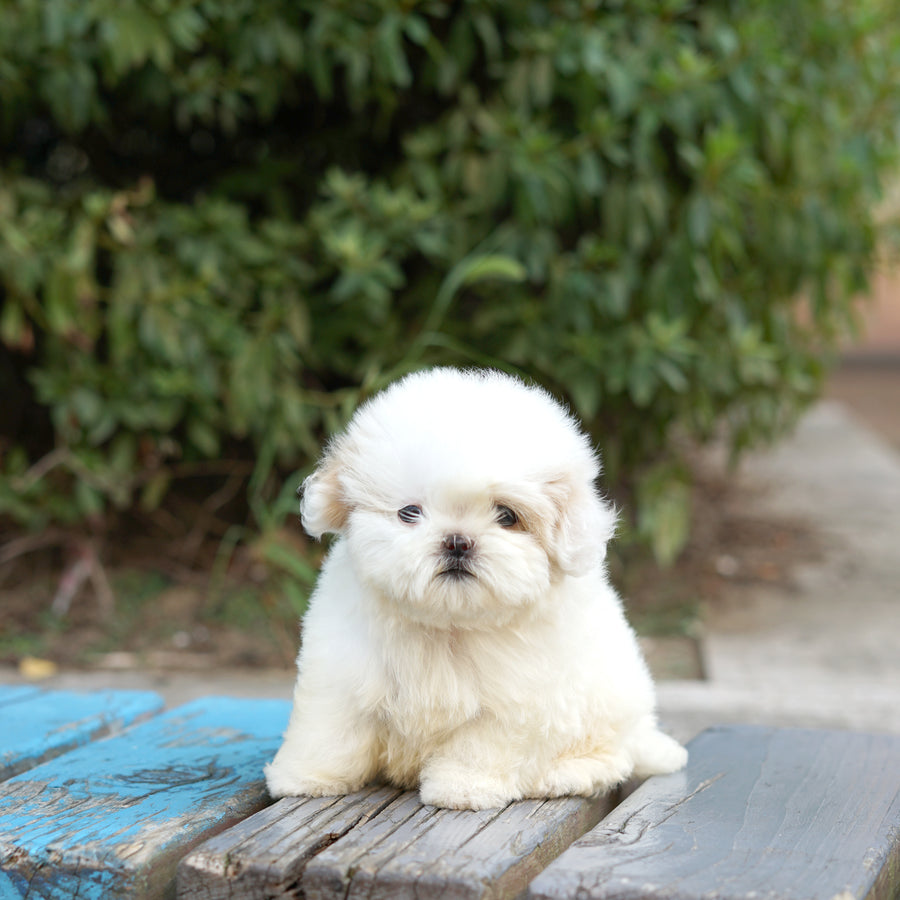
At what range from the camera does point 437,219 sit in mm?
4160

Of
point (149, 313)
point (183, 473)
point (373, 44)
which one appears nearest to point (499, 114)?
point (373, 44)

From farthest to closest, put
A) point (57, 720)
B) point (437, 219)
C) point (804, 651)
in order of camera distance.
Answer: point (804, 651) < point (437, 219) < point (57, 720)

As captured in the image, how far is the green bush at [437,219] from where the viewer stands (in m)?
3.96

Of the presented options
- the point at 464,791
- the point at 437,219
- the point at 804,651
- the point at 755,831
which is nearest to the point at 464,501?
the point at 464,791

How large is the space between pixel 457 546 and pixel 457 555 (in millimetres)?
13

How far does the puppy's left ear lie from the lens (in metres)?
1.66

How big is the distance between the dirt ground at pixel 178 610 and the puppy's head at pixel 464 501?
241cm

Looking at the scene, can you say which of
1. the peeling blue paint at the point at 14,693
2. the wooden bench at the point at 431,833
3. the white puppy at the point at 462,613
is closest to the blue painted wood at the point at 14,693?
the peeling blue paint at the point at 14,693

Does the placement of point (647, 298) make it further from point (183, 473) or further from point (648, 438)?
point (183, 473)

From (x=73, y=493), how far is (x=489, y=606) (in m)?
3.29

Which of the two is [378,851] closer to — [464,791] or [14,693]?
[464,791]

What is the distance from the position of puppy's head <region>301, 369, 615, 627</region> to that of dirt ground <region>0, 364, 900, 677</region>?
7.89 ft

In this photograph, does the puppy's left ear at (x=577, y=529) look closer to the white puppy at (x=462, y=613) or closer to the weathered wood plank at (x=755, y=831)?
the white puppy at (x=462, y=613)

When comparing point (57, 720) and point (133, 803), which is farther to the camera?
point (57, 720)
